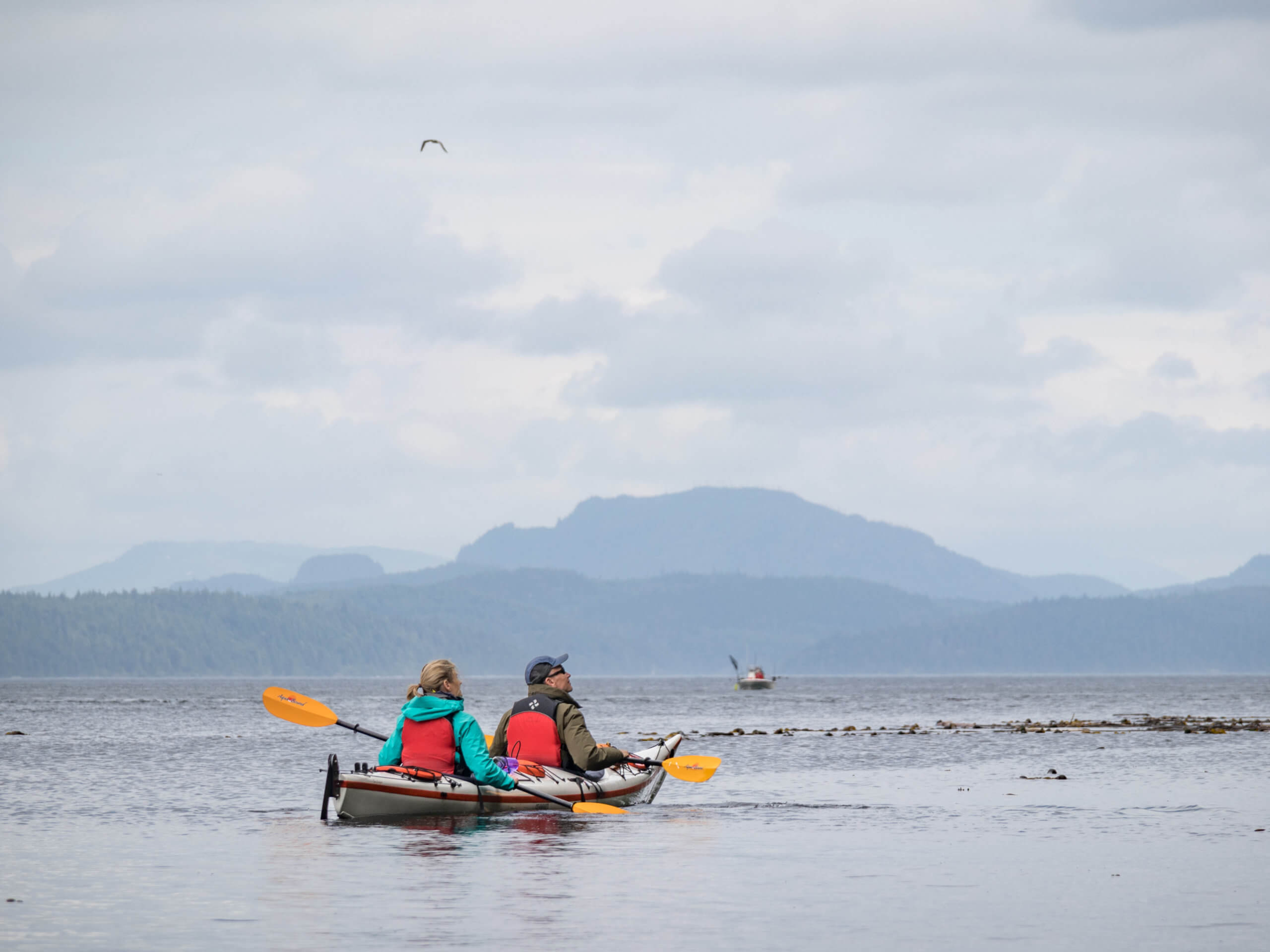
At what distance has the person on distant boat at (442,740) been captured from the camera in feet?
90.6

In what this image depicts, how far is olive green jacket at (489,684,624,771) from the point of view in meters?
30.1

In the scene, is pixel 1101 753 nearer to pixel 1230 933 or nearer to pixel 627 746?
pixel 627 746

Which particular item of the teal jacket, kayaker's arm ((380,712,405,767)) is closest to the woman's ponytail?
the teal jacket

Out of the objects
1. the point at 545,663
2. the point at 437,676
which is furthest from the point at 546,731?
the point at 437,676

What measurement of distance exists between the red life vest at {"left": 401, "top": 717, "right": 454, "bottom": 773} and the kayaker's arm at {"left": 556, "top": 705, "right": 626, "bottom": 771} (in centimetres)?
258

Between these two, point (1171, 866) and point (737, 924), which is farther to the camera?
point (1171, 866)

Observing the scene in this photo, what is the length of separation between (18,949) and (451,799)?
1262 centimetres

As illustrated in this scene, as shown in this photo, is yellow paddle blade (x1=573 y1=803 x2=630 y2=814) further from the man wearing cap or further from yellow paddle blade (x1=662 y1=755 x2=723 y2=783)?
yellow paddle blade (x1=662 y1=755 x2=723 y2=783)

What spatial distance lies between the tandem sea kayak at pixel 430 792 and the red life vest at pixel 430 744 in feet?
0.83

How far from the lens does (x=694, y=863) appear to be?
2402cm

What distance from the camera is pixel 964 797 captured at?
3728cm

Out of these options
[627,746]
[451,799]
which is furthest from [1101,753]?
[451,799]

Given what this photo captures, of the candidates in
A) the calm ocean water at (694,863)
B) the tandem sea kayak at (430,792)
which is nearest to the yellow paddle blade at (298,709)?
the calm ocean water at (694,863)

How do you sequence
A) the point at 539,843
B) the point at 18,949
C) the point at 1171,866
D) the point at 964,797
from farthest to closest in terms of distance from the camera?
1. the point at 964,797
2. the point at 539,843
3. the point at 1171,866
4. the point at 18,949
